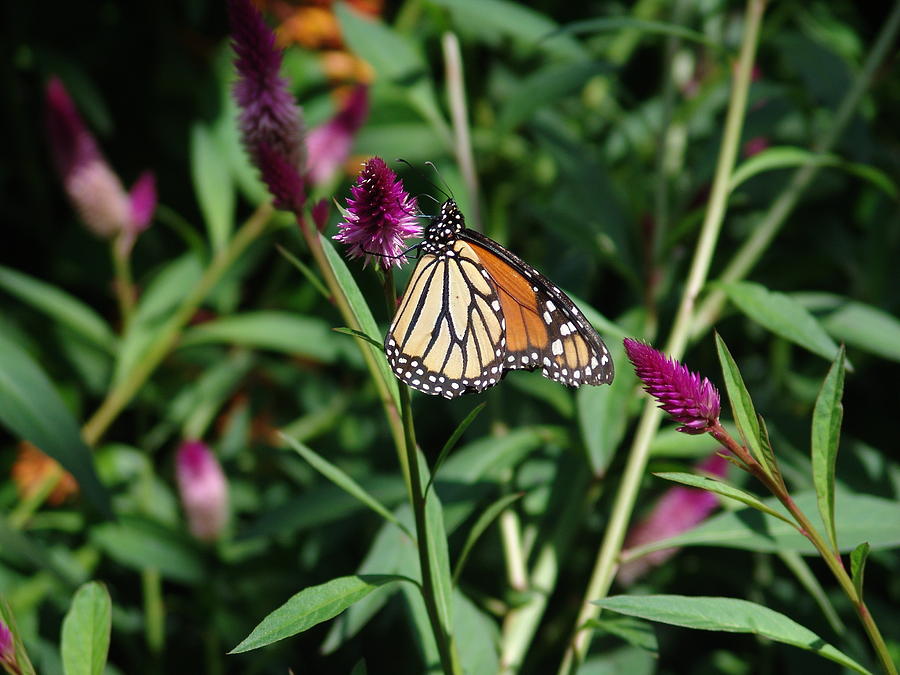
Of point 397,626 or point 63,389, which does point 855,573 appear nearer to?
point 397,626

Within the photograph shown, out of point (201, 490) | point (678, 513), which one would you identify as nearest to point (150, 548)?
point (201, 490)

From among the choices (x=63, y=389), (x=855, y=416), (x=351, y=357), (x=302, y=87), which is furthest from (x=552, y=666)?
(x=302, y=87)

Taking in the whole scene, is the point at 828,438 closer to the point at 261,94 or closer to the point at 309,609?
the point at 309,609

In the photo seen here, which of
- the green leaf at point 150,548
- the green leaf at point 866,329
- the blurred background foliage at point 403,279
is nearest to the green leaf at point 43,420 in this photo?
the blurred background foliage at point 403,279

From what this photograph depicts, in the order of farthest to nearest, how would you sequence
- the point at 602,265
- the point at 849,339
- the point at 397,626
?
1. the point at 602,265
2. the point at 397,626
3. the point at 849,339

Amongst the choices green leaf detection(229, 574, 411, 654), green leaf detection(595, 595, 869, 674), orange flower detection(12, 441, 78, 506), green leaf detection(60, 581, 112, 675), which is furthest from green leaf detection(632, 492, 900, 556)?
orange flower detection(12, 441, 78, 506)

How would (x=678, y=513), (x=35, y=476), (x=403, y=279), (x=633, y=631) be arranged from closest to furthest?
(x=633, y=631), (x=403, y=279), (x=678, y=513), (x=35, y=476)

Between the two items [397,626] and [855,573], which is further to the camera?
[397,626]
